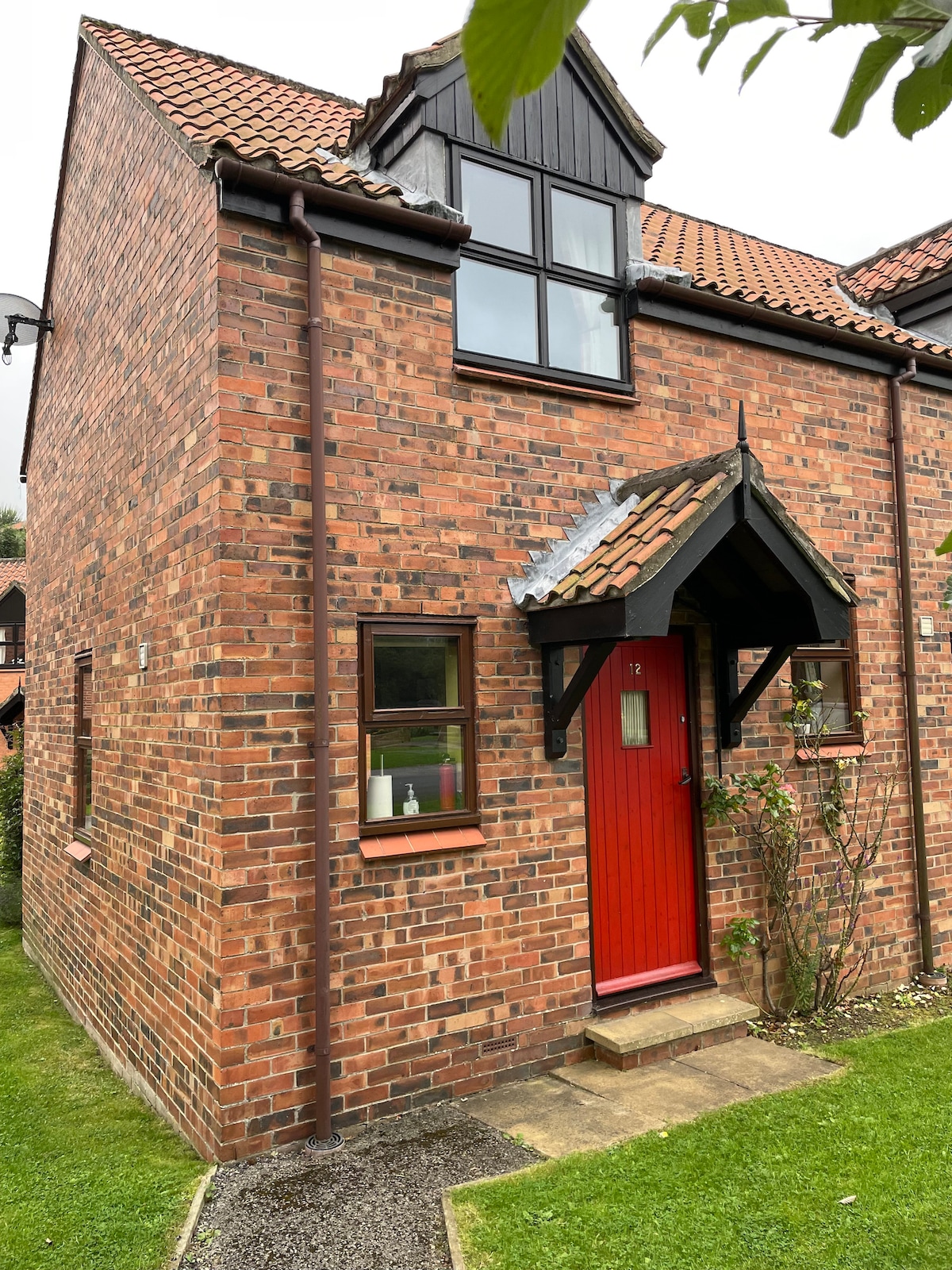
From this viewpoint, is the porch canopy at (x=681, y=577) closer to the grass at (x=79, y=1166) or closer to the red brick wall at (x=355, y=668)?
the red brick wall at (x=355, y=668)

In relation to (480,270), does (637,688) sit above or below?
below

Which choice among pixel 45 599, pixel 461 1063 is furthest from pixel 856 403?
pixel 45 599

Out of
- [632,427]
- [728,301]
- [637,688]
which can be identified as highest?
[728,301]

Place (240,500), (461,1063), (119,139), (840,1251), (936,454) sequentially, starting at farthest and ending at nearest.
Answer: (936,454) < (119,139) < (461,1063) < (240,500) < (840,1251)

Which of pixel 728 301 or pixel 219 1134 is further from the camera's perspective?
pixel 728 301

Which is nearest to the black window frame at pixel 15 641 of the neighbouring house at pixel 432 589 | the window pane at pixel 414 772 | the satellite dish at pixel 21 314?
the satellite dish at pixel 21 314

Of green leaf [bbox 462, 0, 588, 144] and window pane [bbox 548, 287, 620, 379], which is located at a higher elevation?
window pane [bbox 548, 287, 620, 379]

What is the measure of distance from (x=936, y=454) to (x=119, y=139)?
7151 millimetres

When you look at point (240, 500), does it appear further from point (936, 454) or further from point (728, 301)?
point (936, 454)

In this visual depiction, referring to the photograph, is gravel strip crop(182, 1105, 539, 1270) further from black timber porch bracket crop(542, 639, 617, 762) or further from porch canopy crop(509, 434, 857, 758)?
porch canopy crop(509, 434, 857, 758)

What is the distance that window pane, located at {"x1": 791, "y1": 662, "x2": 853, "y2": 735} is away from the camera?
736 cm

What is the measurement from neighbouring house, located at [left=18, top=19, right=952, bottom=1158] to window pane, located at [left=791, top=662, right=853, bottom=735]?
0.03 m

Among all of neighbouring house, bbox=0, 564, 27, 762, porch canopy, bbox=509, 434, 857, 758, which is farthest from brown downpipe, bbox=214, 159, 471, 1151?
neighbouring house, bbox=0, 564, 27, 762

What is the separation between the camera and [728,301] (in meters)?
6.82
